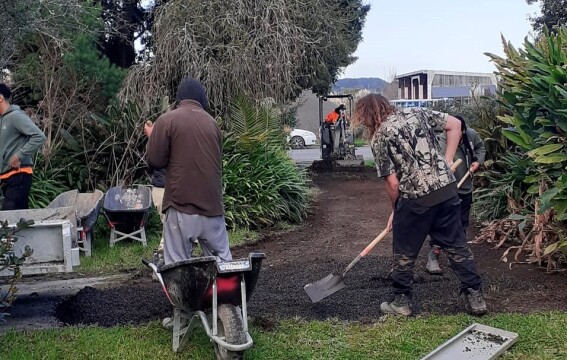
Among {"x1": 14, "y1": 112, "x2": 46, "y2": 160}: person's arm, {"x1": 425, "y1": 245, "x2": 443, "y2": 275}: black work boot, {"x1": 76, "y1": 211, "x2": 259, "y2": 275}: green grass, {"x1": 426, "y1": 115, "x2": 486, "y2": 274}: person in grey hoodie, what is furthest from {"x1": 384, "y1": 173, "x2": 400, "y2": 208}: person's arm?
{"x1": 76, "y1": 211, "x2": 259, "y2": 275}: green grass

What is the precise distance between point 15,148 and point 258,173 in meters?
4.52

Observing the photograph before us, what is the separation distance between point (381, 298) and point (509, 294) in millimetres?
→ 1132

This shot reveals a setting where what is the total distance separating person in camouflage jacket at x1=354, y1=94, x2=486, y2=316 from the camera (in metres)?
5.09

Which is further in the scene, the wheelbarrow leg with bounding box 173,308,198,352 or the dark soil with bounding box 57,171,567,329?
the dark soil with bounding box 57,171,567,329

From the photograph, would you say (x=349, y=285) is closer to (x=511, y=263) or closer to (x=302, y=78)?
(x=511, y=263)

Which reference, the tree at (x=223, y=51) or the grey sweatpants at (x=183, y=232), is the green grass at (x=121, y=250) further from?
the tree at (x=223, y=51)

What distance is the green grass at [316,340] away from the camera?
4.64m

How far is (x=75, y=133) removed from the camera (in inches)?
423

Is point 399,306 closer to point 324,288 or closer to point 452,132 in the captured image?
point 324,288

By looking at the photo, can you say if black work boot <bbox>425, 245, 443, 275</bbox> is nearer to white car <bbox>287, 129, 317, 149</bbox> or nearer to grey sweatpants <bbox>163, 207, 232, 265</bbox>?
grey sweatpants <bbox>163, 207, 232, 265</bbox>

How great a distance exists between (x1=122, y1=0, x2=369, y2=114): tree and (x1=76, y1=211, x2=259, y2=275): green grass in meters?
3.23

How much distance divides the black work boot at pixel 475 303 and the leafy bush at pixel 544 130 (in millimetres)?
1314

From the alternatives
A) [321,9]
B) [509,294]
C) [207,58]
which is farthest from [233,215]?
[321,9]

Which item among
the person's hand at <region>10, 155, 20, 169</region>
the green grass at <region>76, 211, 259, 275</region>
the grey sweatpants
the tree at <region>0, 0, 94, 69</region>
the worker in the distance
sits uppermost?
the tree at <region>0, 0, 94, 69</region>
